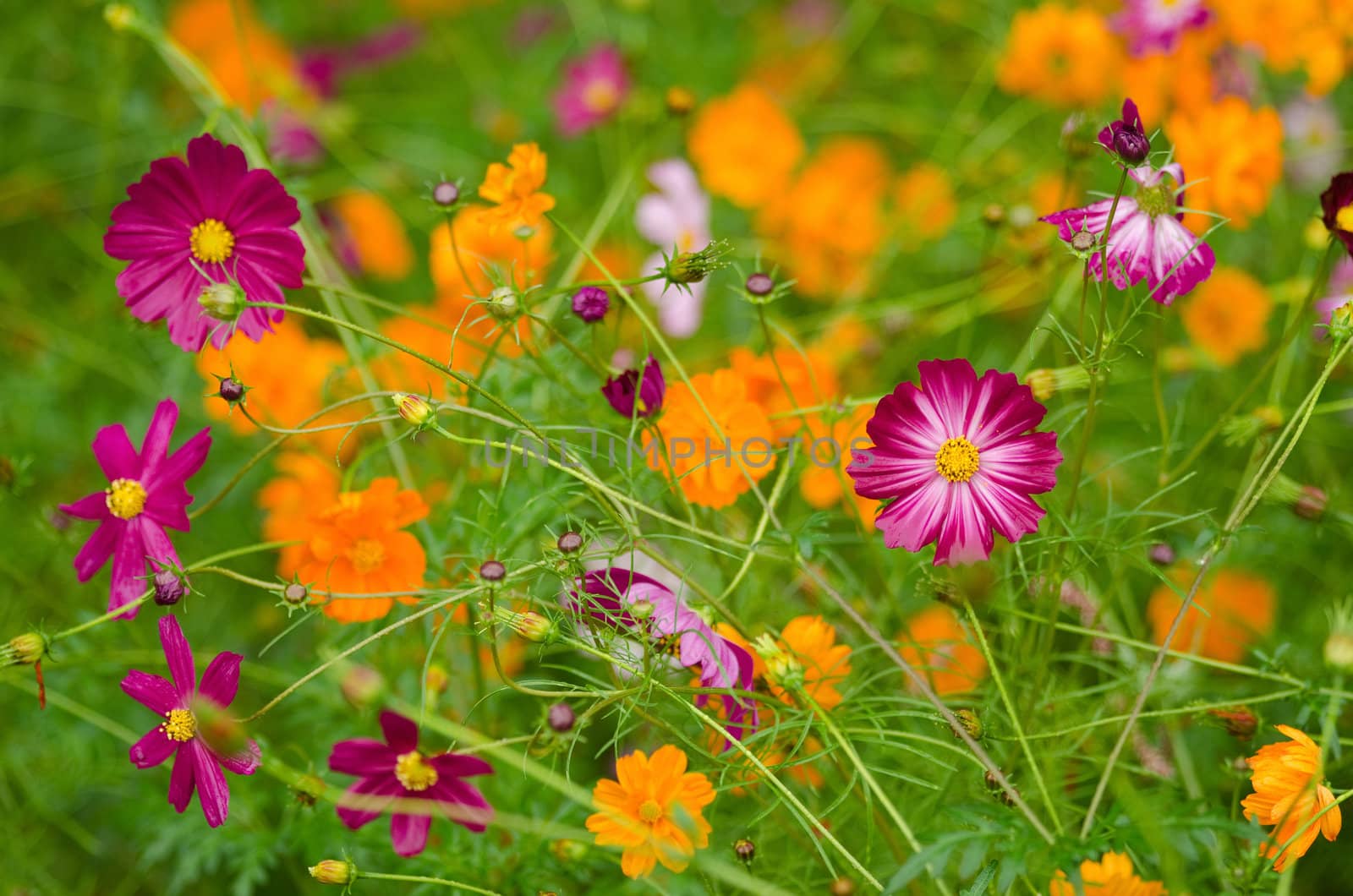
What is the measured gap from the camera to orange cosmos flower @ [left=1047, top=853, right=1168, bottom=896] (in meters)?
0.68

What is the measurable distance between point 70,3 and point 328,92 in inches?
12.9

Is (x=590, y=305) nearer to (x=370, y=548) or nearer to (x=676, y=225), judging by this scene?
(x=370, y=548)

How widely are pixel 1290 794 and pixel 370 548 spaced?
1.96 ft

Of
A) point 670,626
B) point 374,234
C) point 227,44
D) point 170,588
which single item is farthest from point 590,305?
point 227,44

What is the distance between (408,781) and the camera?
0.72 meters

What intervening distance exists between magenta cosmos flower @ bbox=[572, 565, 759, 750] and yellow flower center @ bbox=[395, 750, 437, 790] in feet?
0.47

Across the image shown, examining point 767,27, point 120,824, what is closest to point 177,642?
point 120,824

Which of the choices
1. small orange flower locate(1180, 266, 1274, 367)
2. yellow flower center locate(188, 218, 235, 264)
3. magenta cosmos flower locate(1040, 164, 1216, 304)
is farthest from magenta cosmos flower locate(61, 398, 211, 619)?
small orange flower locate(1180, 266, 1274, 367)

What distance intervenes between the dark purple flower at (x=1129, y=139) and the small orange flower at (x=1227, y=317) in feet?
1.71

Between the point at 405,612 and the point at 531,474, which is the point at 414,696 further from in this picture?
the point at 531,474

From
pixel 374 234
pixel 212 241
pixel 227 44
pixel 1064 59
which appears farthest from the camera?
pixel 227 44

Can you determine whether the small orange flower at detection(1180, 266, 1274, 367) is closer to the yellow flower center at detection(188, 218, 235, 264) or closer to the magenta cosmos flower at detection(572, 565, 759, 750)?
the magenta cosmos flower at detection(572, 565, 759, 750)

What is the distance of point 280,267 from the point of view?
0.72 metres

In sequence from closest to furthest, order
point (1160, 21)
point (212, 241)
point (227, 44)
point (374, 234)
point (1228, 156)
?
point (212, 241)
point (1228, 156)
point (1160, 21)
point (374, 234)
point (227, 44)
